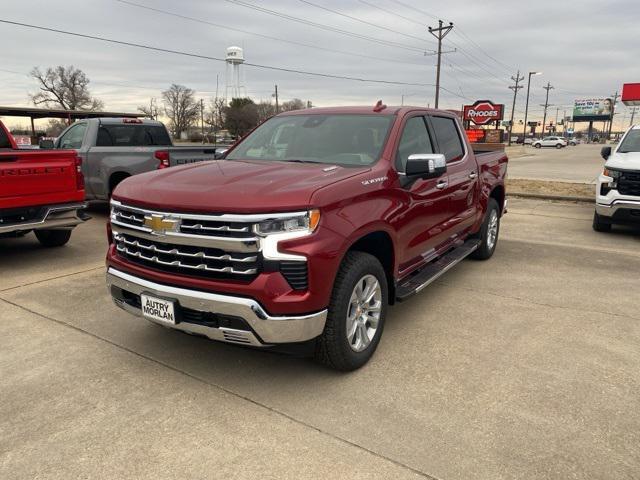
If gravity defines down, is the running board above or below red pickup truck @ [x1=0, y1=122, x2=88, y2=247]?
below

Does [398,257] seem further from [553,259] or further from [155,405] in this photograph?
[553,259]

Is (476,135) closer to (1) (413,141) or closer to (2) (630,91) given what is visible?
(2) (630,91)

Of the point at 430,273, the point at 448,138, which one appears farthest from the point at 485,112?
the point at 430,273

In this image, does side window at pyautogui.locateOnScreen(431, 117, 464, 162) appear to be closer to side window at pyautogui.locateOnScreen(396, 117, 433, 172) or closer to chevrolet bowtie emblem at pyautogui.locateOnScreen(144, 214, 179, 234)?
side window at pyautogui.locateOnScreen(396, 117, 433, 172)

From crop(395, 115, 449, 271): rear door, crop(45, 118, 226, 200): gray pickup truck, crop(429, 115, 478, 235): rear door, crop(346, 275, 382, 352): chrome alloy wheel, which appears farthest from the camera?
crop(45, 118, 226, 200): gray pickup truck

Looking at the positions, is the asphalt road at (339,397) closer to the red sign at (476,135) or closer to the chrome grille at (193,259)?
the chrome grille at (193,259)

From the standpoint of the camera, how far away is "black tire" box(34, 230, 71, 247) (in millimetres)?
7113

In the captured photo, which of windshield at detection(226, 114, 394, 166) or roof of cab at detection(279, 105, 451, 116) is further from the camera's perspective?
roof of cab at detection(279, 105, 451, 116)

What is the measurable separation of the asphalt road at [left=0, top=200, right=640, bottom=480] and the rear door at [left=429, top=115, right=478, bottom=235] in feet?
2.79

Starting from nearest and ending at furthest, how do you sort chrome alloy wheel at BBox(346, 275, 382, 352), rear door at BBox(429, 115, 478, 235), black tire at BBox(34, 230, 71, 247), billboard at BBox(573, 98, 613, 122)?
1. chrome alloy wheel at BBox(346, 275, 382, 352)
2. rear door at BBox(429, 115, 478, 235)
3. black tire at BBox(34, 230, 71, 247)
4. billboard at BBox(573, 98, 613, 122)

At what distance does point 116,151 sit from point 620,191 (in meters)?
8.51

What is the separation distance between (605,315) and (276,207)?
3.51 meters

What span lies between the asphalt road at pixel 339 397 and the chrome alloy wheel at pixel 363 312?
0.79ft

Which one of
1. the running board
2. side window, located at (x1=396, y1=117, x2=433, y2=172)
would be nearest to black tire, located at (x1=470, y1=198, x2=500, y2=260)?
the running board
